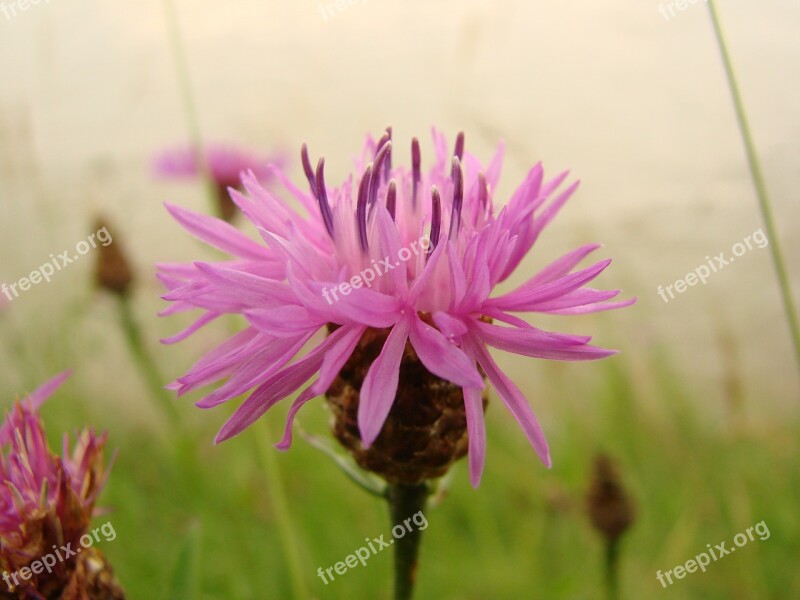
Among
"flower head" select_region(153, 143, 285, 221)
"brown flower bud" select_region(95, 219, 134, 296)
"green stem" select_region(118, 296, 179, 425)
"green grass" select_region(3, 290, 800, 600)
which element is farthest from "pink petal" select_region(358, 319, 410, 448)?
"brown flower bud" select_region(95, 219, 134, 296)

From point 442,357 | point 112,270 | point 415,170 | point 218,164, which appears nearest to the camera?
point 442,357

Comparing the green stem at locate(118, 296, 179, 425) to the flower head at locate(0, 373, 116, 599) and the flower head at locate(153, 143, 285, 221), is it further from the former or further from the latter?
the flower head at locate(0, 373, 116, 599)

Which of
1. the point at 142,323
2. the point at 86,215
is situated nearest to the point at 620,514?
the point at 142,323

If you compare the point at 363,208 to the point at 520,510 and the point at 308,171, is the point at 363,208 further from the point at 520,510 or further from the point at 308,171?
the point at 520,510

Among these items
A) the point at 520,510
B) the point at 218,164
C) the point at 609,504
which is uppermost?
the point at 218,164

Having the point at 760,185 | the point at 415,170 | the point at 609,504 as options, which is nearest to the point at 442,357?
the point at 415,170

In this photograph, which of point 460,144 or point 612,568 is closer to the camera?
point 460,144
